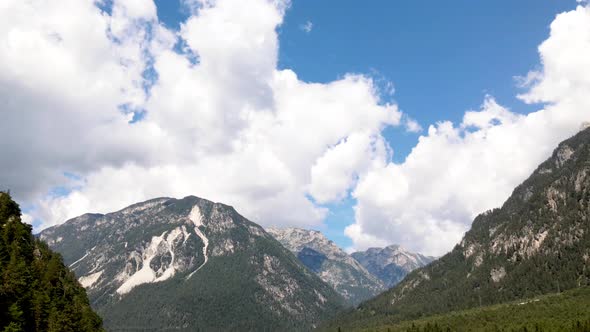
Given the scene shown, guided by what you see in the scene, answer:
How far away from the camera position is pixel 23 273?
130 metres

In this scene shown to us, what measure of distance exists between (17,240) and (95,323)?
39179 millimetres

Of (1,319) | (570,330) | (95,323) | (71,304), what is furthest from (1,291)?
(570,330)

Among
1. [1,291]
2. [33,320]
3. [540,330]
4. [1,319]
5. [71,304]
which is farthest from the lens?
[540,330]

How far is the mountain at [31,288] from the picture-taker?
375 feet

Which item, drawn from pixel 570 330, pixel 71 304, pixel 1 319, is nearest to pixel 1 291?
pixel 1 319

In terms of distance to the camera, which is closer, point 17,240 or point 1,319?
point 1,319

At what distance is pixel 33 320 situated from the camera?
125438 millimetres

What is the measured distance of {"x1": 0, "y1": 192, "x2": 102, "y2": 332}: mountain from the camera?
4496 inches

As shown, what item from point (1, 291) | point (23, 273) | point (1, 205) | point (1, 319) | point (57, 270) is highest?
point (1, 205)

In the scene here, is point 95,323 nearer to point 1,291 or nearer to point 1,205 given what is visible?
point 1,205

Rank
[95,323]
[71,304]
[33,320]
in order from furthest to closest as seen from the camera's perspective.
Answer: [95,323] → [71,304] → [33,320]

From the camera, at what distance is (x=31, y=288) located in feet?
436

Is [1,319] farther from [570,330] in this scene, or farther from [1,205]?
[570,330]

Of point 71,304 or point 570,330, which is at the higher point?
point 71,304
